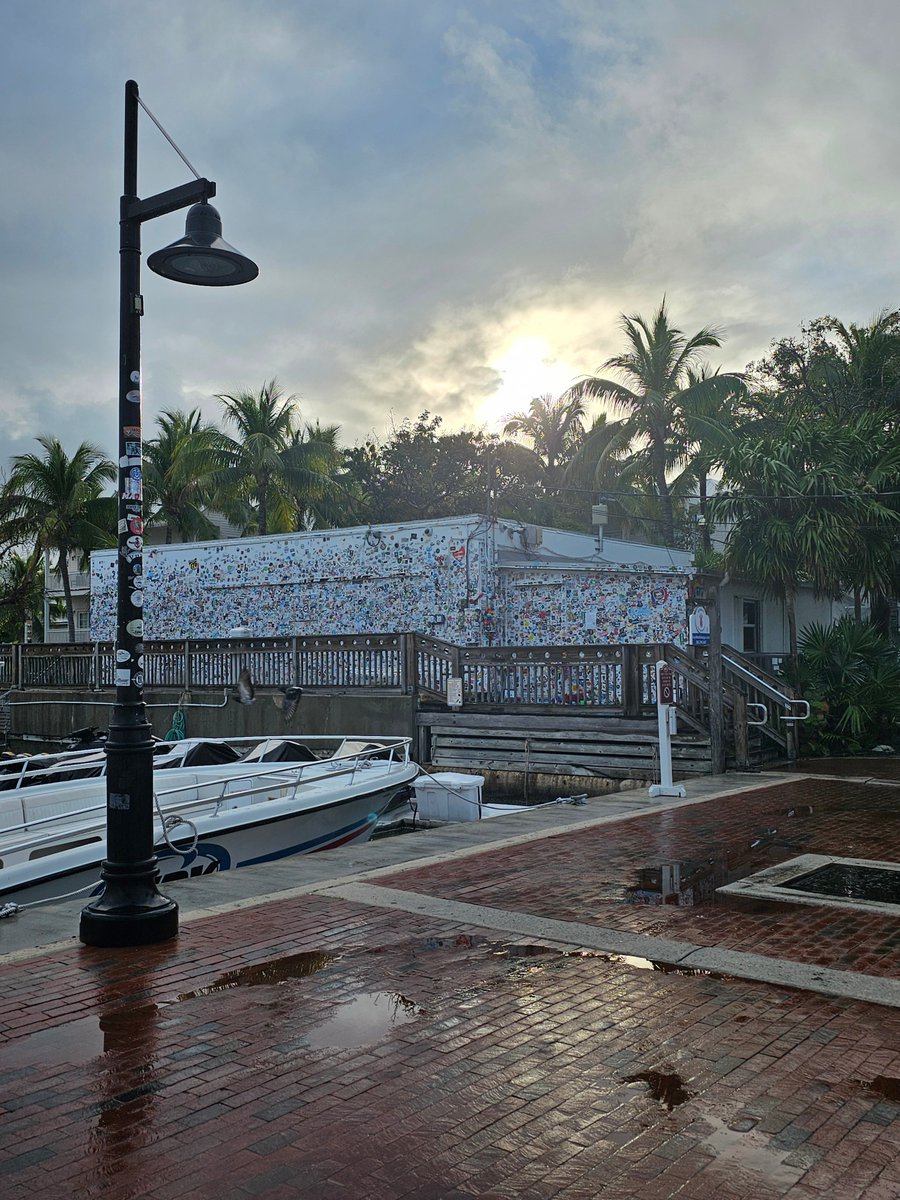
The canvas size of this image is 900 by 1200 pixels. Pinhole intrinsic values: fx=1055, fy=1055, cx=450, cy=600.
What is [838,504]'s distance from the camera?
20.1 metres

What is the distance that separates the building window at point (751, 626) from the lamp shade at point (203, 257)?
20.2 meters

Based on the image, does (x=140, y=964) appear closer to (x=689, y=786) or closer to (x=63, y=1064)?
(x=63, y=1064)

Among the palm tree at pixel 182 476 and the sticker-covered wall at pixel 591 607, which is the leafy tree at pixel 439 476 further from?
the sticker-covered wall at pixel 591 607

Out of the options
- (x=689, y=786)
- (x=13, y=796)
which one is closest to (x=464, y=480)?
(x=689, y=786)

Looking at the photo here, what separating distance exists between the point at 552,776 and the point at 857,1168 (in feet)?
44.8

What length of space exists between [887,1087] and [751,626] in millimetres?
21972

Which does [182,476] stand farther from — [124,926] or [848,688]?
[124,926]

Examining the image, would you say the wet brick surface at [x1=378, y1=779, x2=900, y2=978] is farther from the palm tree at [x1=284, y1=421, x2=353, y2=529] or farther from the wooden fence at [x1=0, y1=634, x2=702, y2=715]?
the palm tree at [x1=284, y1=421, x2=353, y2=529]

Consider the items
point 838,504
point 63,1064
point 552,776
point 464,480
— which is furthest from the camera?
point 464,480

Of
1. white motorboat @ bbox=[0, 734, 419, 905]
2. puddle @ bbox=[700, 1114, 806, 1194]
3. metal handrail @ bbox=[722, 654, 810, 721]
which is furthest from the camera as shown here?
metal handrail @ bbox=[722, 654, 810, 721]

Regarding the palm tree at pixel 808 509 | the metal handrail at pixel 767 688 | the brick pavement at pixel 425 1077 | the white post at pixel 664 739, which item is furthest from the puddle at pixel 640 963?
the palm tree at pixel 808 509

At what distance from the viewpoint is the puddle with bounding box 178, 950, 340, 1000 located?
18.4 ft

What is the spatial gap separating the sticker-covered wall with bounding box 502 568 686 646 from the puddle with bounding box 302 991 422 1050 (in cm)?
1516

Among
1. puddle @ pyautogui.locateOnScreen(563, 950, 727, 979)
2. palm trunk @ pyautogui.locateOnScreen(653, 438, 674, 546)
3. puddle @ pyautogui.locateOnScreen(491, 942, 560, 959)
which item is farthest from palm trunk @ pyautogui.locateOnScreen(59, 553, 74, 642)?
puddle @ pyautogui.locateOnScreen(563, 950, 727, 979)
